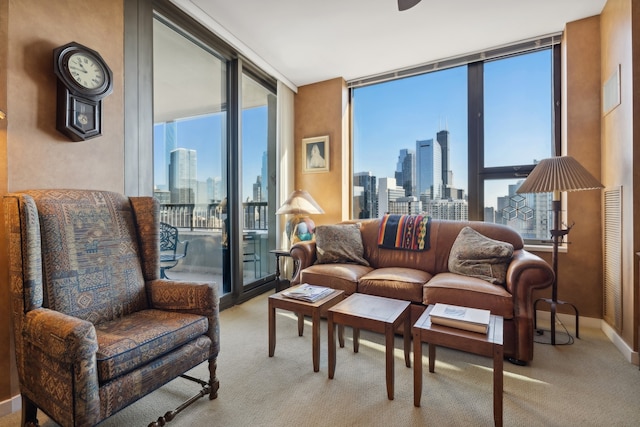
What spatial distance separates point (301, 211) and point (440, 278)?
1.64 m

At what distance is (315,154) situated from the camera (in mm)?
4059

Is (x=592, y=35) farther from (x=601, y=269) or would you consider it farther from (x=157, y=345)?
(x=157, y=345)

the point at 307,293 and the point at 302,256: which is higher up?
the point at 302,256

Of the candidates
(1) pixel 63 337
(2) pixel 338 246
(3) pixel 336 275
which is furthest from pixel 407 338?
(1) pixel 63 337

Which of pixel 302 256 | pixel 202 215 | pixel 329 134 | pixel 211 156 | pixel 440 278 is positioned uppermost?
pixel 329 134

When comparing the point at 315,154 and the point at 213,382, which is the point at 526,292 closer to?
the point at 213,382

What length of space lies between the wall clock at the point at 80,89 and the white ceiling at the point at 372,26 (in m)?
1.00

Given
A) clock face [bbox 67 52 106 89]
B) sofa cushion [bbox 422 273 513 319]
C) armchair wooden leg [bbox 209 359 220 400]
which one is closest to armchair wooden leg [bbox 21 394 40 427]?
armchair wooden leg [bbox 209 359 220 400]

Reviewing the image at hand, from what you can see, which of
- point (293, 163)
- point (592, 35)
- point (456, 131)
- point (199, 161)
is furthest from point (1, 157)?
point (592, 35)

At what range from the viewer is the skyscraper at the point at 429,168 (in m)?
3.54

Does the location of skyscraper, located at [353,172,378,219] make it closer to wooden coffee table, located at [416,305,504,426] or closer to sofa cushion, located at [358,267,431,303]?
sofa cushion, located at [358,267,431,303]

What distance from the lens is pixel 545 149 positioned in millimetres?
3062

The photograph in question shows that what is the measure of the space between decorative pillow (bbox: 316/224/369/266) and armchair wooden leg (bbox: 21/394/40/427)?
2139mm

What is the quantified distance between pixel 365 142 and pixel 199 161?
7.08 feet
